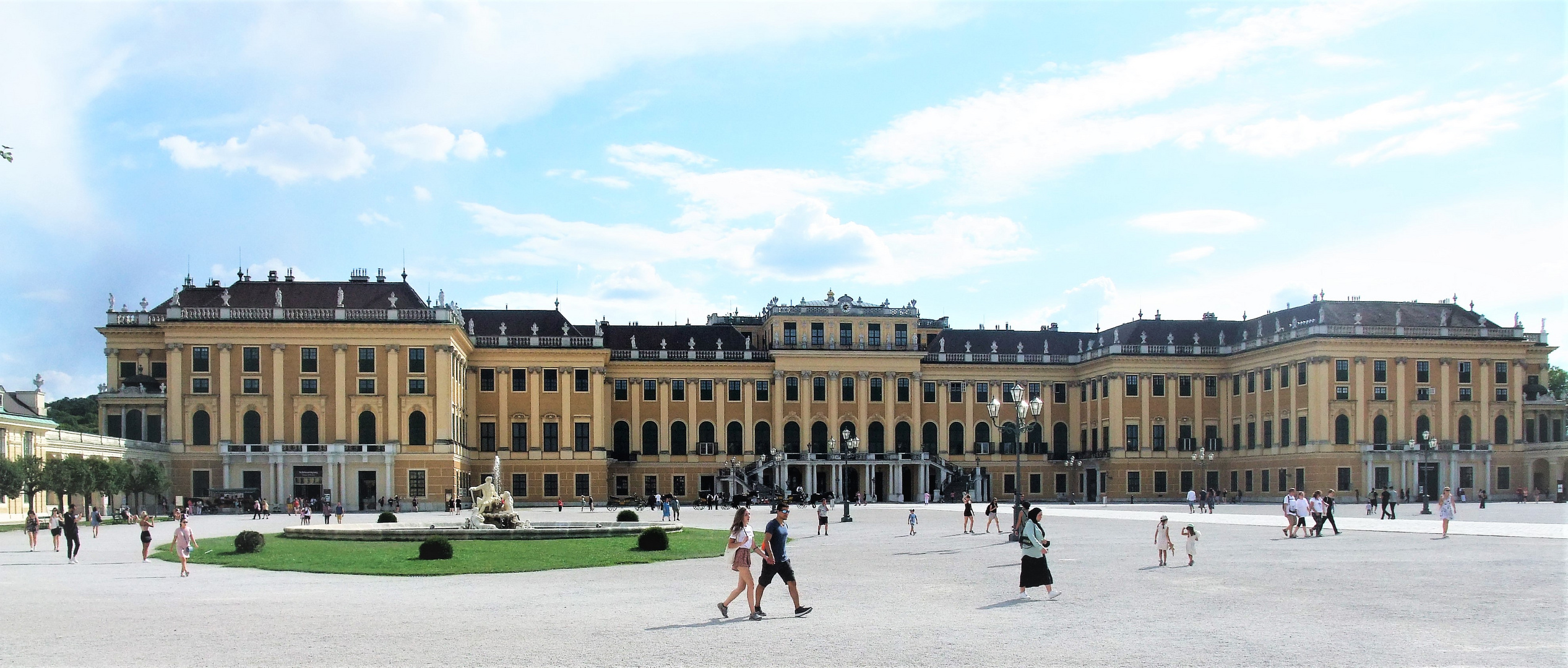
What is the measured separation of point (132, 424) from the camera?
8444cm

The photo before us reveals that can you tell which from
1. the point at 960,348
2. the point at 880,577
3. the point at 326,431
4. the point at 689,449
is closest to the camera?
the point at 880,577

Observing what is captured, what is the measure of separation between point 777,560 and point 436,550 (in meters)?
16.2

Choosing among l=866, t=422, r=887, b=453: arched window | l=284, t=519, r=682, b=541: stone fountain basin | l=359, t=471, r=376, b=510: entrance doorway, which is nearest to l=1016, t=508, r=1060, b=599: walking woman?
l=284, t=519, r=682, b=541: stone fountain basin

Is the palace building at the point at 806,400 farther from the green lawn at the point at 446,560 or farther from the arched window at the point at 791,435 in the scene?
the green lawn at the point at 446,560

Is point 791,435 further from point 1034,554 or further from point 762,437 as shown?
point 1034,554

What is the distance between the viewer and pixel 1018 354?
106188mm

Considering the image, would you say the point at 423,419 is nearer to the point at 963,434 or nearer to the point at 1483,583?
the point at 963,434

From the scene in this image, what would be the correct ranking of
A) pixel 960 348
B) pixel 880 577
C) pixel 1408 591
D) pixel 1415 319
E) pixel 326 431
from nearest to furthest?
pixel 1408 591
pixel 880 577
pixel 326 431
pixel 1415 319
pixel 960 348

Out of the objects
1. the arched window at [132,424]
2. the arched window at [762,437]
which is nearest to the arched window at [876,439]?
the arched window at [762,437]

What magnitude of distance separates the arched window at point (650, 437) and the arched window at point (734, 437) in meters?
5.21

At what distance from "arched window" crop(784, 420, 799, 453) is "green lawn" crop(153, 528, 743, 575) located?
56561 mm

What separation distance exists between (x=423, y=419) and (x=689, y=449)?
23832 millimetres

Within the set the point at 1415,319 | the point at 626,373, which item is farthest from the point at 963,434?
the point at 1415,319

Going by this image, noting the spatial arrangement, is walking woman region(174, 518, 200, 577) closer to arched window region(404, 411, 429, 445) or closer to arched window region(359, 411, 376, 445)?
arched window region(404, 411, 429, 445)
